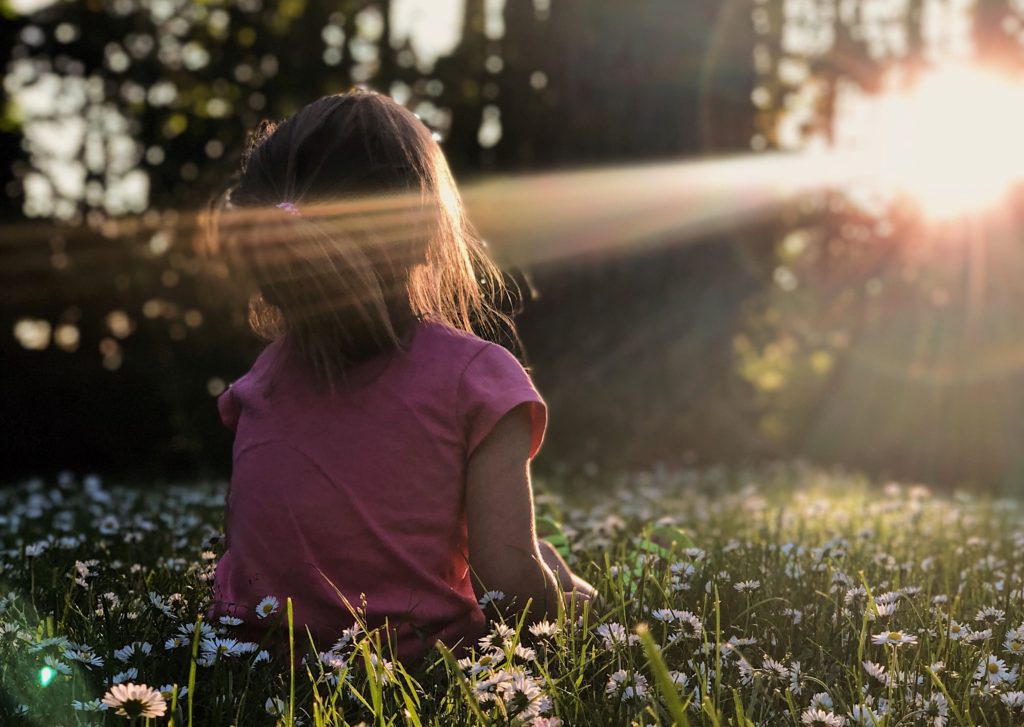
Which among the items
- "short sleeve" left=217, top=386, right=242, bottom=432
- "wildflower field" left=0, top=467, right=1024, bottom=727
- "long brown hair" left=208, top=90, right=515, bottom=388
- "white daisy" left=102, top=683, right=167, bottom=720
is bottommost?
"wildflower field" left=0, top=467, right=1024, bottom=727

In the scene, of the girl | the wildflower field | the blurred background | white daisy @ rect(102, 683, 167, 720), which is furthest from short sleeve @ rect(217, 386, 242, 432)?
the blurred background

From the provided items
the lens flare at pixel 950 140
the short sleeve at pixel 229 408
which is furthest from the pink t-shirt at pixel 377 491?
the lens flare at pixel 950 140

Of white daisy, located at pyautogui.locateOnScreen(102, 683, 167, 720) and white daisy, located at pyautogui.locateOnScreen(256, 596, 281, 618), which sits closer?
white daisy, located at pyautogui.locateOnScreen(102, 683, 167, 720)

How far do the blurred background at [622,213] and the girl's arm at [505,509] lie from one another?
6.10 metres

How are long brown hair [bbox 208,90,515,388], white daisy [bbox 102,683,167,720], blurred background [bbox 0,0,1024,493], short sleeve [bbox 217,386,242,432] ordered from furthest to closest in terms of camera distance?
1. blurred background [bbox 0,0,1024,493]
2. short sleeve [bbox 217,386,242,432]
3. long brown hair [bbox 208,90,515,388]
4. white daisy [bbox 102,683,167,720]

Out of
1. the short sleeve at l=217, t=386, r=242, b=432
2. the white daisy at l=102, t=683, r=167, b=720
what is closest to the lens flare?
the short sleeve at l=217, t=386, r=242, b=432

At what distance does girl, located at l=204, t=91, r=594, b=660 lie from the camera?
2160mm

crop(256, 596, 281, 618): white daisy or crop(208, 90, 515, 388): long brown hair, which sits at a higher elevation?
crop(208, 90, 515, 388): long brown hair

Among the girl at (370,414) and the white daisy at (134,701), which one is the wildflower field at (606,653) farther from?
the girl at (370,414)

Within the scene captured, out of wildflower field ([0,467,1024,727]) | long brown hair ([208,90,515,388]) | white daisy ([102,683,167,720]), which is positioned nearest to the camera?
white daisy ([102,683,167,720])

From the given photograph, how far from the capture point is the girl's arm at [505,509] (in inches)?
85.5

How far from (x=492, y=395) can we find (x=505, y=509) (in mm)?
236

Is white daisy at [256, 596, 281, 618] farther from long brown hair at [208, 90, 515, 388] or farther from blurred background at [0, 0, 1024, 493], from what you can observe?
blurred background at [0, 0, 1024, 493]

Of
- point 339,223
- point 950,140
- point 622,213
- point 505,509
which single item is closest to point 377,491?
point 505,509
